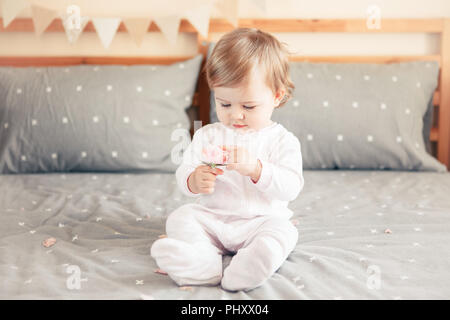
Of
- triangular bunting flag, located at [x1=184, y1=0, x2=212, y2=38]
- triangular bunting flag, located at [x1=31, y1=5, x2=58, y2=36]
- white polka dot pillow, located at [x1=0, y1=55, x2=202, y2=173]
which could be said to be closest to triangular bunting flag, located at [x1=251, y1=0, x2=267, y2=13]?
triangular bunting flag, located at [x1=184, y1=0, x2=212, y2=38]

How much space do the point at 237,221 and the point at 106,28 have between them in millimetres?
1464

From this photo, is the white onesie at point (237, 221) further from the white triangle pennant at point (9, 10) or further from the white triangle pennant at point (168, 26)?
the white triangle pennant at point (9, 10)

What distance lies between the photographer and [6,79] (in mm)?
1996

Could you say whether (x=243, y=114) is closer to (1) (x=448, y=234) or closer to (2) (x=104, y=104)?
(1) (x=448, y=234)

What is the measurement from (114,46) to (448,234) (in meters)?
1.74

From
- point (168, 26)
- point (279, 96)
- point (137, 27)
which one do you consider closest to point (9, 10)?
point (137, 27)

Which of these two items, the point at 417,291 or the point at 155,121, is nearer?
the point at 417,291

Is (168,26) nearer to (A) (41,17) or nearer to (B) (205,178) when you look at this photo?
(A) (41,17)

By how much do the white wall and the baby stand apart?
1.24 metres

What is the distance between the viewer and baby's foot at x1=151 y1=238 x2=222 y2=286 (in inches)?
36.6

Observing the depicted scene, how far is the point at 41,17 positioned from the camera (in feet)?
7.25

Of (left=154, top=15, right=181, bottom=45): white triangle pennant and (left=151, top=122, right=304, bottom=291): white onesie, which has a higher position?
(left=154, top=15, right=181, bottom=45): white triangle pennant

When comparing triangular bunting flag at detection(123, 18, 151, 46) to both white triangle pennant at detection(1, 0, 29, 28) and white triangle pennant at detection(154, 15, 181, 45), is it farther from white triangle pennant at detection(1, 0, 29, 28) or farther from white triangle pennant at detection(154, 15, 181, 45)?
white triangle pennant at detection(1, 0, 29, 28)
